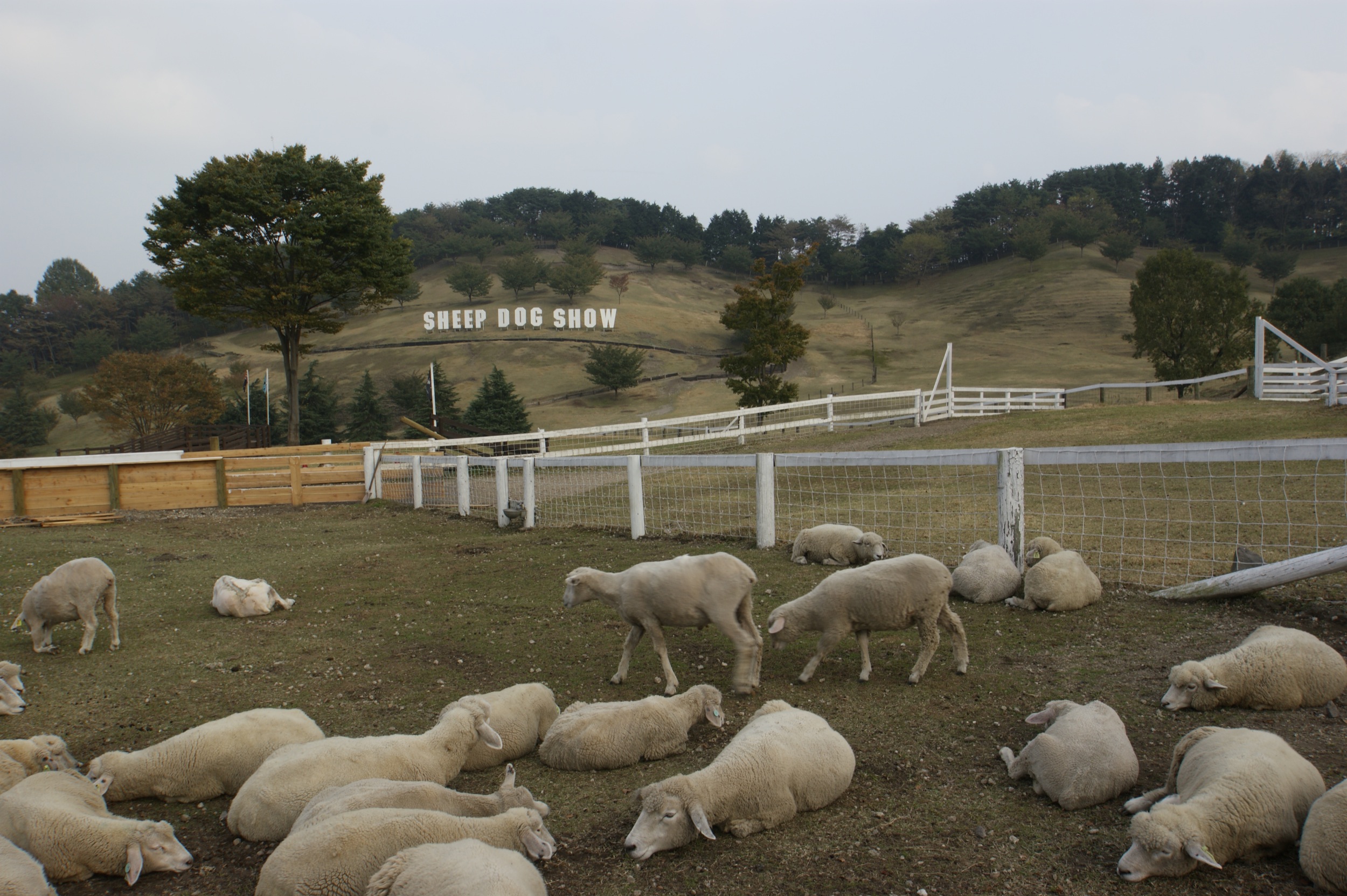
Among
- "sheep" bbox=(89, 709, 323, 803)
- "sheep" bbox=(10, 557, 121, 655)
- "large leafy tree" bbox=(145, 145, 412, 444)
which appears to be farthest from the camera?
"large leafy tree" bbox=(145, 145, 412, 444)

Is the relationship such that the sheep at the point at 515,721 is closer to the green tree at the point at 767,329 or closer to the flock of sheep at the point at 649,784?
the flock of sheep at the point at 649,784

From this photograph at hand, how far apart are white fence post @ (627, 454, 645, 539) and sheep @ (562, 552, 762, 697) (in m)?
4.92

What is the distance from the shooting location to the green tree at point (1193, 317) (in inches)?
1323

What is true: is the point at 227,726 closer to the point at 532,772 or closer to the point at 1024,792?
the point at 532,772

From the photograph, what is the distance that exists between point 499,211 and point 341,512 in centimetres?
14318

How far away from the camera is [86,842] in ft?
10.7

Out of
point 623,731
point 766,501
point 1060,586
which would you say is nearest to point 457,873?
point 623,731

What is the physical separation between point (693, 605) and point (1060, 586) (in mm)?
3022

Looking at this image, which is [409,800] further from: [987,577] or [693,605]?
[987,577]

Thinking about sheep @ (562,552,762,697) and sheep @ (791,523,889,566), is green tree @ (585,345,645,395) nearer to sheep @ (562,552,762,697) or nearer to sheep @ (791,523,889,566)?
sheep @ (791,523,889,566)

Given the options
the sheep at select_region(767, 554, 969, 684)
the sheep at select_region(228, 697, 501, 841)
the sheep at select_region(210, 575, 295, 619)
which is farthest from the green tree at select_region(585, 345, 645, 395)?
the sheep at select_region(228, 697, 501, 841)

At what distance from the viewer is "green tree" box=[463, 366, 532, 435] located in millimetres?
40531

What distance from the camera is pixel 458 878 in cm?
254

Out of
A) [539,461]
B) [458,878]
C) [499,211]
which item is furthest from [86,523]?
[499,211]
